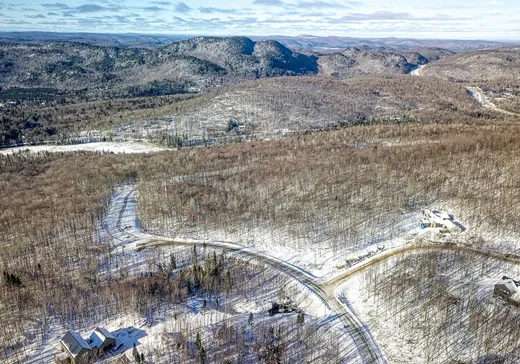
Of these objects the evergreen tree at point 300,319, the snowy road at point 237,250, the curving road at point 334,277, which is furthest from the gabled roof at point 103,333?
the evergreen tree at point 300,319

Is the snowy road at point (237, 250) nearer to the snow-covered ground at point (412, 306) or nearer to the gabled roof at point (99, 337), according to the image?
the snow-covered ground at point (412, 306)

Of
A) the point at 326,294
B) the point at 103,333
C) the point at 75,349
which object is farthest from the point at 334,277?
the point at 75,349

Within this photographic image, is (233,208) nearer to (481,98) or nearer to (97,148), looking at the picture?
(97,148)

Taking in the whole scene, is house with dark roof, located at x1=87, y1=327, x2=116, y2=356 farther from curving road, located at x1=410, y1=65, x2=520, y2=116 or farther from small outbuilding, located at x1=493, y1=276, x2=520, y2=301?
curving road, located at x1=410, y1=65, x2=520, y2=116

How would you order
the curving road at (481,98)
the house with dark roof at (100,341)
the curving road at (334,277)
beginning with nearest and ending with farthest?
the house with dark roof at (100,341)
the curving road at (334,277)
the curving road at (481,98)

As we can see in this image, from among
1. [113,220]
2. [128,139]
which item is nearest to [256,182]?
[113,220]

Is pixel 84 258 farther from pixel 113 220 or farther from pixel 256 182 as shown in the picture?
pixel 256 182

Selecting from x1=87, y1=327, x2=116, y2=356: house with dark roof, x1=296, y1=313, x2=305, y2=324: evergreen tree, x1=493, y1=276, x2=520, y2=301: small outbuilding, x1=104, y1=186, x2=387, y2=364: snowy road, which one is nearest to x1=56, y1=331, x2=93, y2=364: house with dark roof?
x1=87, y1=327, x2=116, y2=356: house with dark roof

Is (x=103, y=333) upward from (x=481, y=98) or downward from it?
downward
